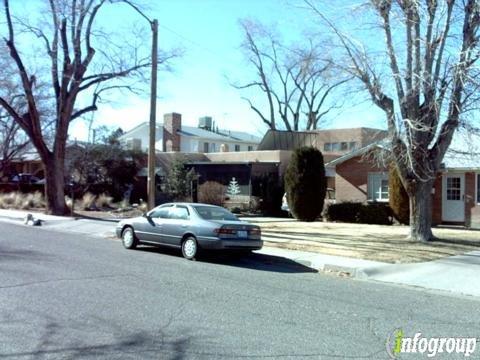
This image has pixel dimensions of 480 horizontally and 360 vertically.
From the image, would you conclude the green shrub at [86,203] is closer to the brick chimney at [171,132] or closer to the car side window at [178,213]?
the car side window at [178,213]

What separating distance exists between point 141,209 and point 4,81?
42.0 ft

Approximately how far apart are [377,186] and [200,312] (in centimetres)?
2039

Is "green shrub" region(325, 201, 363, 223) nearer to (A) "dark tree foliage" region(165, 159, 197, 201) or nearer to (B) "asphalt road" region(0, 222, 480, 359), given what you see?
(A) "dark tree foliage" region(165, 159, 197, 201)

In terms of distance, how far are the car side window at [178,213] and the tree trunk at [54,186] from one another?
14849 mm

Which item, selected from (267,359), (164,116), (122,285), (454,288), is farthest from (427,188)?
(164,116)

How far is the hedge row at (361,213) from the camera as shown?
23297mm

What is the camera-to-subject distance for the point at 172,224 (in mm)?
13570

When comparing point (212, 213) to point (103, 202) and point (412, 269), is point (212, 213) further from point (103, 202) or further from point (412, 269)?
point (103, 202)

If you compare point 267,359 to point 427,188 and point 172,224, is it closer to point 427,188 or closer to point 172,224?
point 172,224

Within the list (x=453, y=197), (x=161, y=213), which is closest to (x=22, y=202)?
(x=161, y=213)

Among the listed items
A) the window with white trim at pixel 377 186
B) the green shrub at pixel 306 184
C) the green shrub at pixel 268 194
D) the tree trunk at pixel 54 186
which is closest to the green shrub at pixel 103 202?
the tree trunk at pixel 54 186

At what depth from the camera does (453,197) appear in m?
23.3

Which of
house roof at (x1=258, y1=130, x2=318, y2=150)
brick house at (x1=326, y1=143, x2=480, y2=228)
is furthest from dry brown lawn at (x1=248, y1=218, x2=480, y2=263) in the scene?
house roof at (x1=258, y1=130, x2=318, y2=150)

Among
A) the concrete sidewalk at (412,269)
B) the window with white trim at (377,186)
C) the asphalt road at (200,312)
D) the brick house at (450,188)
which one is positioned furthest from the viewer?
the window with white trim at (377,186)
